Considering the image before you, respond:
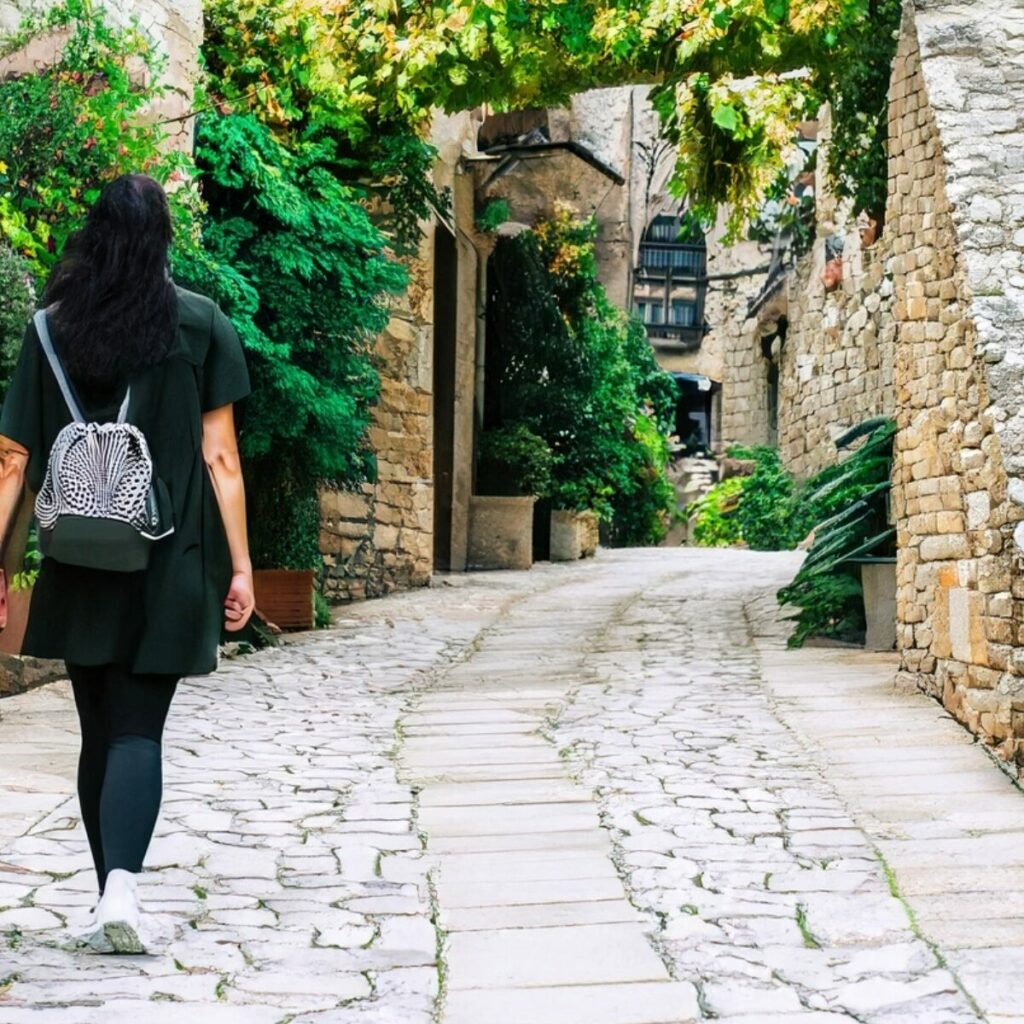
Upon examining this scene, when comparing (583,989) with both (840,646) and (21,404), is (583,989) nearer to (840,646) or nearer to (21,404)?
(21,404)

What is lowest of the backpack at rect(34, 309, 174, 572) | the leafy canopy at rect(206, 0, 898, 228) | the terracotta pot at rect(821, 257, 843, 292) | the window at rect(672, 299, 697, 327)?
the backpack at rect(34, 309, 174, 572)

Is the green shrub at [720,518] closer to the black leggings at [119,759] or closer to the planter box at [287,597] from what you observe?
Result: the planter box at [287,597]

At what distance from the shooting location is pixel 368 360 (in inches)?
399

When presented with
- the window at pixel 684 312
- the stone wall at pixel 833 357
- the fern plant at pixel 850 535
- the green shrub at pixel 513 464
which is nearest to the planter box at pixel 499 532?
the green shrub at pixel 513 464

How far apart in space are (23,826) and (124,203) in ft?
6.04

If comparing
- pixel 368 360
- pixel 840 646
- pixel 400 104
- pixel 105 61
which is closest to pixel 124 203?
pixel 105 61

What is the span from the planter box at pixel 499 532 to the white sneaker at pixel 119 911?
11.3m

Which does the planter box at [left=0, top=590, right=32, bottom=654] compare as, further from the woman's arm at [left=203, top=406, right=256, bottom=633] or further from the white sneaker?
the white sneaker

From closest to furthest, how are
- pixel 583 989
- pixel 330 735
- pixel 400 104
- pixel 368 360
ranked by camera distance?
pixel 583 989, pixel 330 735, pixel 400 104, pixel 368 360

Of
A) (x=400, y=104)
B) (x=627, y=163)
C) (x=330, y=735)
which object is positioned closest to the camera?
(x=330, y=735)

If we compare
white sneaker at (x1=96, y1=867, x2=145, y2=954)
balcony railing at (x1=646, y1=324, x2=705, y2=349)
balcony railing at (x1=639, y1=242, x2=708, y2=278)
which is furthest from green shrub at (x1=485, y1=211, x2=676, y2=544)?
balcony railing at (x1=639, y1=242, x2=708, y2=278)

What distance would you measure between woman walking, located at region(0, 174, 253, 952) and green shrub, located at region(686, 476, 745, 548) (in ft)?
59.1

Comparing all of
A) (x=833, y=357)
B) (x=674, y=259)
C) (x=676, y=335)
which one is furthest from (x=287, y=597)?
(x=674, y=259)

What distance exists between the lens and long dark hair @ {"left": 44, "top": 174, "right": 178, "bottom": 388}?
3.11 metres
